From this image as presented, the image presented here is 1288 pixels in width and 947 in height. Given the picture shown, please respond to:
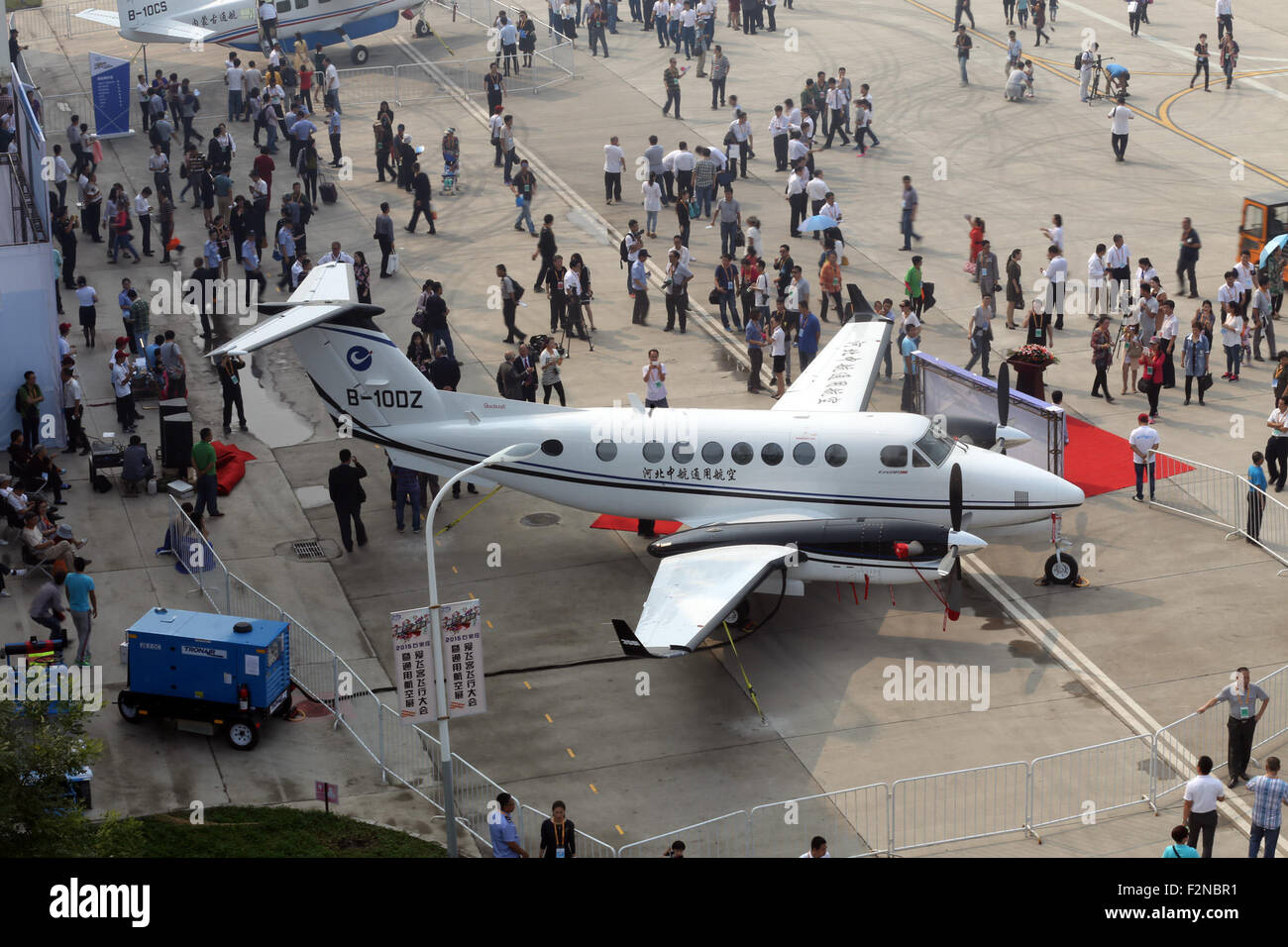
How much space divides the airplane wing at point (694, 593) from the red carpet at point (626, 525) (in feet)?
12.9

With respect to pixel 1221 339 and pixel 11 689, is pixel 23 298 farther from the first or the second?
pixel 1221 339

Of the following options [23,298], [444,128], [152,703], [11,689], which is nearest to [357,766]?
[152,703]

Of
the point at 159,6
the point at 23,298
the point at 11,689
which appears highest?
the point at 159,6

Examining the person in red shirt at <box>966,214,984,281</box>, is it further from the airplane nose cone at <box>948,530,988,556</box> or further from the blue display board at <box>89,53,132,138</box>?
the blue display board at <box>89,53,132,138</box>

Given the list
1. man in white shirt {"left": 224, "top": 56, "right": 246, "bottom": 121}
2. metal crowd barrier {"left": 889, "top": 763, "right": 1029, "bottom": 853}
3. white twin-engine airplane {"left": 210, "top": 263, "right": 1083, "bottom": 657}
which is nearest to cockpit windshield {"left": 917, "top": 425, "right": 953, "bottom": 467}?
→ white twin-engine airplane {"left": 210, "top": 263, "right": 1083, "bottom": 657}

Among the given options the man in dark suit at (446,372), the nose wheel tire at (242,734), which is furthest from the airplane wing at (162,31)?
the nose wheel tire at (242,734)

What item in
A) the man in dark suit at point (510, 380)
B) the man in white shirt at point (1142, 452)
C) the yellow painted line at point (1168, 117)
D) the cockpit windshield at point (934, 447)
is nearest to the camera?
the cockpit windshield at point (934, 447)

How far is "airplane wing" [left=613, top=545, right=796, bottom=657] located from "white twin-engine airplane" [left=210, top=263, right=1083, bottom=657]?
37 millimetres

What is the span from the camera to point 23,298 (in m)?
31.9

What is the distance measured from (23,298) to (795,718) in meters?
18.4

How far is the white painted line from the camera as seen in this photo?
21.4 metres

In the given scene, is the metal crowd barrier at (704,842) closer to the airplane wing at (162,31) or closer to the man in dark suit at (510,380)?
the man in dark suit at (510,380)

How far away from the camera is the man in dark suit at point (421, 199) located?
43.5 meters

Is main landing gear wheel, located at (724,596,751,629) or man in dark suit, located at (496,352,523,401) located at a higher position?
man in dark suit, located at (496,352,523,401)
